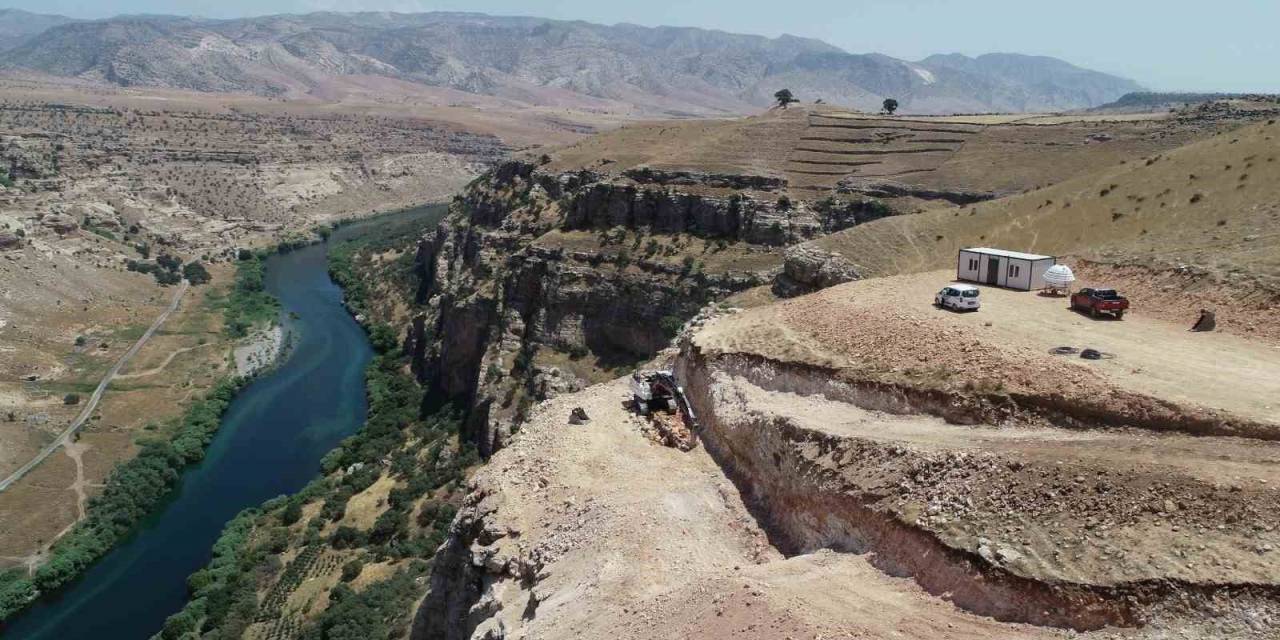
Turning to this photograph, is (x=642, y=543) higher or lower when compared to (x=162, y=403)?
higher

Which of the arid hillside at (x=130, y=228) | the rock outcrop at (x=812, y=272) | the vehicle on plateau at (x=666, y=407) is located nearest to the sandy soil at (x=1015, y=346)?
the vehicle on plateau at (x=666, y=407)

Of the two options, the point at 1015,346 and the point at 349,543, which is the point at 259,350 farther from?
the point at 1015,346

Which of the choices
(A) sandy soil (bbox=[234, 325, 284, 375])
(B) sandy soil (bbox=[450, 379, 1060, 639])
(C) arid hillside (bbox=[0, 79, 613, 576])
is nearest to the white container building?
(B) sandy soil (bbox=[450, 379, 1060, 639])

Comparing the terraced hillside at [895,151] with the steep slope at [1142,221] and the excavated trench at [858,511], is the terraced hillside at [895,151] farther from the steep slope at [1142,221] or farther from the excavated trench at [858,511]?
the excavated trench at [858,511]

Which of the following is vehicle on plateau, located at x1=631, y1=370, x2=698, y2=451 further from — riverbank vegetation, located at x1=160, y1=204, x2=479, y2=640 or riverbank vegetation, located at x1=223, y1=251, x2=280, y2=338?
riverbank vegetation, located at x1=223, y1=251, x2=280, y2=338

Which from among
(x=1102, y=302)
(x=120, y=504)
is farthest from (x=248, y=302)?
(x=1102, y=302)

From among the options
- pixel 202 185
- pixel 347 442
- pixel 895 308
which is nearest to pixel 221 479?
pixel 347 442

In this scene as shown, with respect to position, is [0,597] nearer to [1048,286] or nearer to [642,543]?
[642,543]
